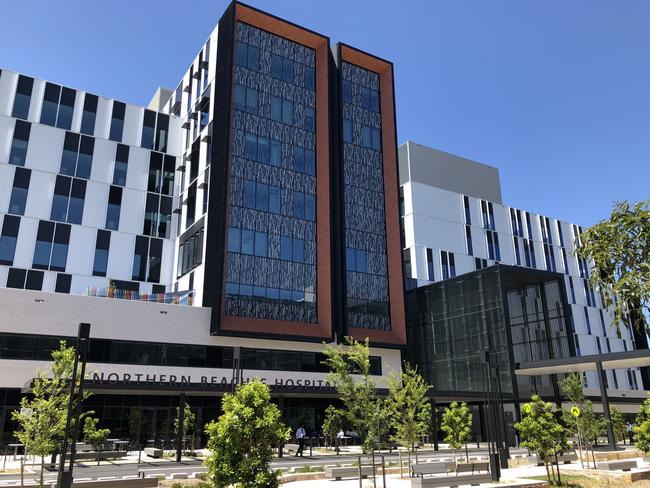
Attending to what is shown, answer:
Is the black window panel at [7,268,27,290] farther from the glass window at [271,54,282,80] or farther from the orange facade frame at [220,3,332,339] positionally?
the glass window at [271,54,282,80]

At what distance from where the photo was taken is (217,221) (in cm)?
4691

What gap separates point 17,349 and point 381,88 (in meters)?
44.2

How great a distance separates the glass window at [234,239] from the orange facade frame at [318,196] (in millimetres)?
1950

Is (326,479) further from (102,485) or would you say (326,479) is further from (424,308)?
(424,308)

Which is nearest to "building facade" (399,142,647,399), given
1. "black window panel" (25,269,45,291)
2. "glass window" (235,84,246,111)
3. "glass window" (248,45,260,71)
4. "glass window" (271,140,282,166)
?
"glass window" (271,140,282,166)

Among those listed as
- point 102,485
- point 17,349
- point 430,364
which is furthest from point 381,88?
point 102,485

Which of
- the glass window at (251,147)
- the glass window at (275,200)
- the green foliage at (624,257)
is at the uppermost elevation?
the glass window at (251,147)

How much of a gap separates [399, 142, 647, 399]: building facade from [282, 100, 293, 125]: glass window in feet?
76.9

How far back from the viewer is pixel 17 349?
3797 cm

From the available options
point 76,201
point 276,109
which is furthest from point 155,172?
point 276,109

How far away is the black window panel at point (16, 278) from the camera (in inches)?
1839

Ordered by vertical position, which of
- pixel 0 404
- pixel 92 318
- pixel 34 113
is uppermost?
pixel 34 113

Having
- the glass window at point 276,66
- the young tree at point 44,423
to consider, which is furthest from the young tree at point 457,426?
the glass window at point 276,66

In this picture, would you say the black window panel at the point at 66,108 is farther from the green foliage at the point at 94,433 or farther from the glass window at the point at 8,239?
the green foliage at the point at 94,433
